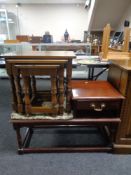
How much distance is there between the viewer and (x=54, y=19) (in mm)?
6125

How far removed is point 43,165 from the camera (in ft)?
4.19

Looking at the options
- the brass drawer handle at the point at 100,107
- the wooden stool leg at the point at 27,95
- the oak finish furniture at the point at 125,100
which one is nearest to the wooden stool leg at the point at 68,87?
the brass drawer handle at the point at 100,107

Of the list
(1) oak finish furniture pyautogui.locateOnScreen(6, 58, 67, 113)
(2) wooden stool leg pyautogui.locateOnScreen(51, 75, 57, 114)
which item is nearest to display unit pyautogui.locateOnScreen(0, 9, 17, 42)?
(1) oak finish furniture pyautogui.locateOnScreen(6, 58, 67, 113)

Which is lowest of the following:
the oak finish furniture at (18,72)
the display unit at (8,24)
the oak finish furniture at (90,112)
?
the oak finish furniture at (90,112)

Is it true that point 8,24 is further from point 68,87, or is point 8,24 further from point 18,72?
point 68,87

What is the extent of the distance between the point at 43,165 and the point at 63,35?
5.77 metres

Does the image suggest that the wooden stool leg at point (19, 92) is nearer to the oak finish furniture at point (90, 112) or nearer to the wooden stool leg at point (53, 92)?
the oak finish furniture at point (90, 112)

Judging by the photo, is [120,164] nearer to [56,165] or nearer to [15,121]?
[56,165]

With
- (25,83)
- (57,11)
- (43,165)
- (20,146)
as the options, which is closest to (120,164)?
(43,165)

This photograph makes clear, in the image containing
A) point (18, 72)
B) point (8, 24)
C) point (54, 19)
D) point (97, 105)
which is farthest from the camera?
point (54, 19)

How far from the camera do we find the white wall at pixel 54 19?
593 cm

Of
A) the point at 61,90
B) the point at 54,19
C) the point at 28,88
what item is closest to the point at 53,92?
the point at 61,90

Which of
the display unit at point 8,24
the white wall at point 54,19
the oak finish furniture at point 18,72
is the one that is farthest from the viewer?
the white wall at point 54,19

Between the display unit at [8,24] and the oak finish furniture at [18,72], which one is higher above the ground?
the display unit at [8,24]
